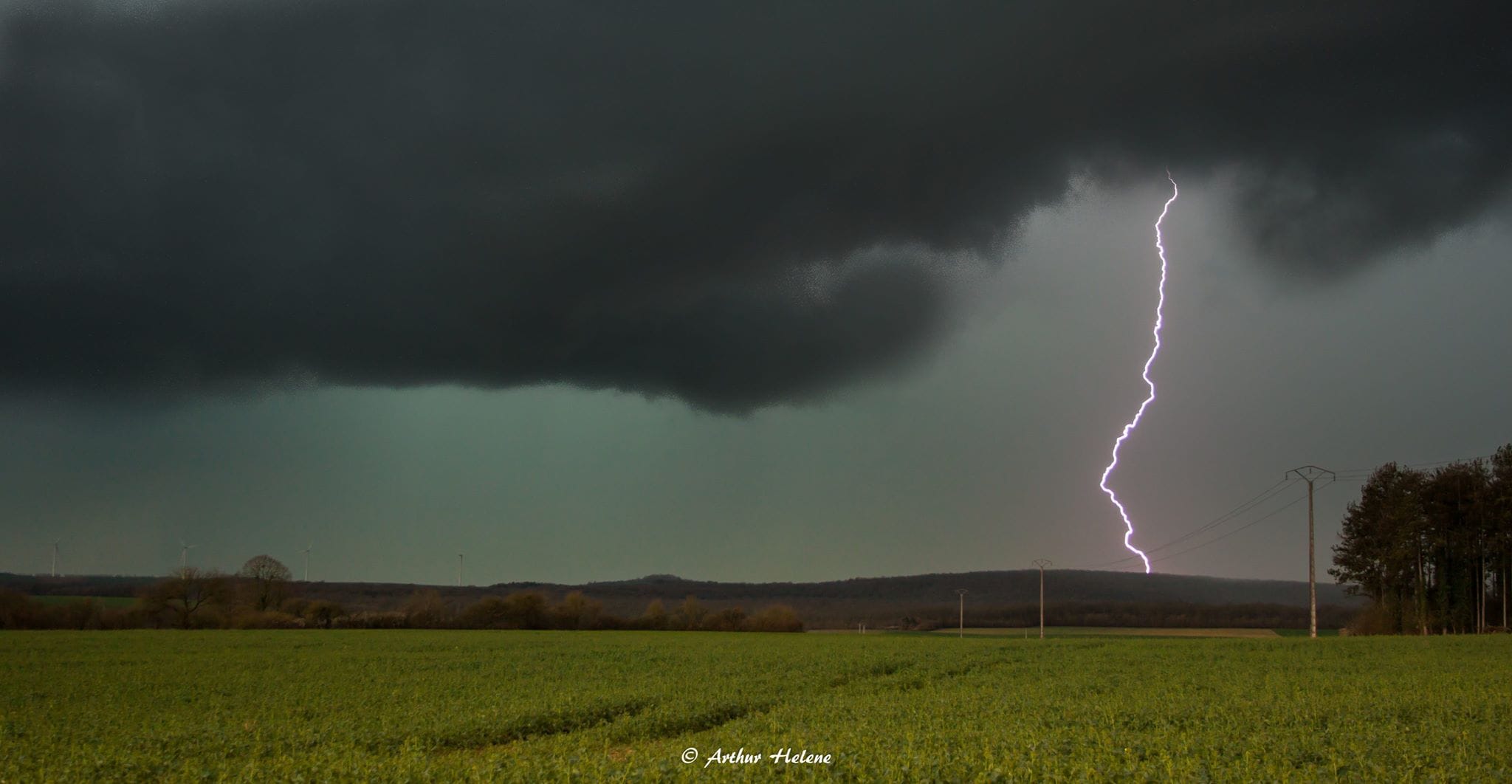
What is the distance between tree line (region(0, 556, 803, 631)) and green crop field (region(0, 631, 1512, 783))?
54.9 metres

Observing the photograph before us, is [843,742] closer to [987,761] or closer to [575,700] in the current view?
[987,761]

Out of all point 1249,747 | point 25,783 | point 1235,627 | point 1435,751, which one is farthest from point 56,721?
point 1235,627

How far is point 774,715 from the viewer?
25.7 meters

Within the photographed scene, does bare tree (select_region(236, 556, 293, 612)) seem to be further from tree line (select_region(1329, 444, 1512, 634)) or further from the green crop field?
tree line (select_region(1329, 444, 1512, 634))

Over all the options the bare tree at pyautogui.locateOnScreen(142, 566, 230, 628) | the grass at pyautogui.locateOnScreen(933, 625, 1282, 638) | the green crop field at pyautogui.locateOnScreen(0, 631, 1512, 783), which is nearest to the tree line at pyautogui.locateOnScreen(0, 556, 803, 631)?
the bare tree at pyautogui.locateOnScreen(142, 566, 230, 628)

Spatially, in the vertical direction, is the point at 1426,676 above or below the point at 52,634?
above

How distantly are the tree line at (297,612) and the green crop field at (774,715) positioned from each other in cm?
5487

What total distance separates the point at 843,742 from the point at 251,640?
71.7 m

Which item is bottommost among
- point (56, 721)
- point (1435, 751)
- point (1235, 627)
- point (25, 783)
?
point (1235, 627)

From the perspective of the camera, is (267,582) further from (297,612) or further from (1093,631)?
(1093,631)

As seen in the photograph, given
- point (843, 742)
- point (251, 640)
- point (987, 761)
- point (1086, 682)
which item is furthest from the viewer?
point (251, 640)

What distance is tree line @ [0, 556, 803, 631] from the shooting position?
98.9m

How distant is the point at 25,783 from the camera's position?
1634 centimetres

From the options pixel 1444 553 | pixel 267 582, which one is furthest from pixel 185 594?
pixel 1444 553
